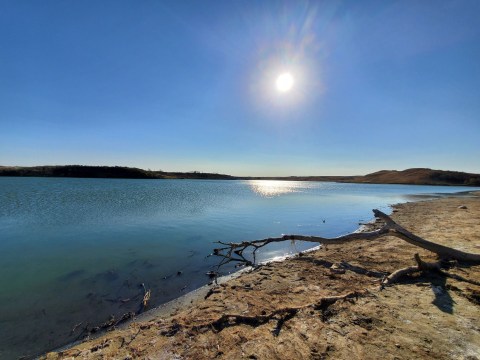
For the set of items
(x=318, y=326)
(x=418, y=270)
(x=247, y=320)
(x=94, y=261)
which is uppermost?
(x=418, y=270)

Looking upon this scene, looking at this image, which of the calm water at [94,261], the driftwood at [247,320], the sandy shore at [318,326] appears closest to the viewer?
the sandy shore at [318,326]

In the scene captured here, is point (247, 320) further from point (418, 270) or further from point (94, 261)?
point (94, 261)

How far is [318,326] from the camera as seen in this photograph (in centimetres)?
493

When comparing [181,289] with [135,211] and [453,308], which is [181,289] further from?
[135,211]

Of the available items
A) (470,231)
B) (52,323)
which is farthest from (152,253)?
(470,231)

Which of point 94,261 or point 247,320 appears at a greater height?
point 247,320

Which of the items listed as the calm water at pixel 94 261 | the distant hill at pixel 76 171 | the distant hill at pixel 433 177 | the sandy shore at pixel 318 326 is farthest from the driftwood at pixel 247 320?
the distant hill at pixel 433 177

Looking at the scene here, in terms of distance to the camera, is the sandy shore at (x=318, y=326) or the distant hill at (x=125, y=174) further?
the distant hill at (x=125, y=174)

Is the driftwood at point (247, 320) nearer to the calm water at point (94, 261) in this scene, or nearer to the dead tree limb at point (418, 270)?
the dead tree limb at point (418, 270)

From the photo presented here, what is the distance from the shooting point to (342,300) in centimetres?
591

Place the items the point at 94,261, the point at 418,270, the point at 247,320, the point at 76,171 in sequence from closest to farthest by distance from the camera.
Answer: the point at 247,320, the point at 418,270, the point at 94,261, the point at 76,171

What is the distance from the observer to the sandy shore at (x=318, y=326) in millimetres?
4191

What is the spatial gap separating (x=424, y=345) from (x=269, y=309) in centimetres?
304

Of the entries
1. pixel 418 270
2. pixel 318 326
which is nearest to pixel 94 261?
pixel 318 326
